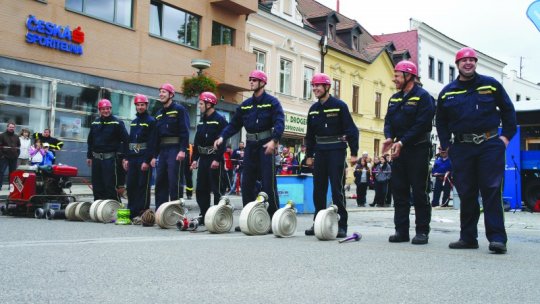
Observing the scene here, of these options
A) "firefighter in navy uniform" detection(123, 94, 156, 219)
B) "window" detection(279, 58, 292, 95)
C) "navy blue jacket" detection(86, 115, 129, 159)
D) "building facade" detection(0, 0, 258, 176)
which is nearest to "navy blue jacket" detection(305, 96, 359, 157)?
"firefighter in navy uniform" detection(123, 94, 156, 219)

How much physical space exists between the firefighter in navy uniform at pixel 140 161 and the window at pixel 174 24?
50.9 feet

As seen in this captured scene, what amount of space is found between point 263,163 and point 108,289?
4.65 meters

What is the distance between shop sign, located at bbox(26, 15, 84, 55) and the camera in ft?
65.8

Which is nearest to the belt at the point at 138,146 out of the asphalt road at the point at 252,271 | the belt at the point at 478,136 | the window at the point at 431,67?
the asphalt road at the point at 252,271

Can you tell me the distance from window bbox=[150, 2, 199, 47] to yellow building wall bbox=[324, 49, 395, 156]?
11.8 meters

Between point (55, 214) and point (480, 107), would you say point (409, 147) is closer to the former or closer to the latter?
point (480, 107)

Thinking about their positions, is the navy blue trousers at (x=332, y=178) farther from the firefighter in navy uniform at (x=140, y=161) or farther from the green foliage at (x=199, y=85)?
the green foliage at (x=199, y=85)

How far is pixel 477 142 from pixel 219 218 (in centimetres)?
357

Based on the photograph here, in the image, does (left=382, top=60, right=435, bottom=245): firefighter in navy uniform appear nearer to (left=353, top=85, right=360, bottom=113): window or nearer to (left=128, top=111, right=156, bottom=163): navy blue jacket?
(left=128, top=111, right=156, bottom=163): navy blue jacket

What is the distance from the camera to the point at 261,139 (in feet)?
28.7

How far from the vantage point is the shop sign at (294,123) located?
3338 centimetres

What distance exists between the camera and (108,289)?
4.20 m

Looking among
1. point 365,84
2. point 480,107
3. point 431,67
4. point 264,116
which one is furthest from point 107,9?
point 431,67

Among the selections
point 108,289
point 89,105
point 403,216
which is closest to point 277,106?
point 403,216
